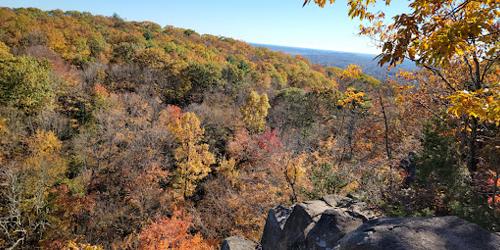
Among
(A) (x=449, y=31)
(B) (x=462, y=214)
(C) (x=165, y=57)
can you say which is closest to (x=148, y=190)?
(B) (x=462, y=214)

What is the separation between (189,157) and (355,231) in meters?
22.4

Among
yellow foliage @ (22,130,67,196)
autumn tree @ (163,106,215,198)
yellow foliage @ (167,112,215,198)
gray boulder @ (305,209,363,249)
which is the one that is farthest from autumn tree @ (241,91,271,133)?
gray boulder @ (305,209,363,249)

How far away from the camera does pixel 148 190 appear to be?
2353 cm

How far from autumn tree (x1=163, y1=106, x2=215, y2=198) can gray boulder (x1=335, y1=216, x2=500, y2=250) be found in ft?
72.5

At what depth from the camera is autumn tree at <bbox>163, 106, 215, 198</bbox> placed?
89.0ft

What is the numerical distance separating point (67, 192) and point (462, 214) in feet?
78.9

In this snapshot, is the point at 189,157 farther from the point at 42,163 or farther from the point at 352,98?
the point at 352,98

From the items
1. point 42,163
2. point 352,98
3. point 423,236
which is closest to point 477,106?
point 423,236

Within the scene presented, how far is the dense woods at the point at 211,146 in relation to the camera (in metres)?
6.65

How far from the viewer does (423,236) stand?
18.0 ft

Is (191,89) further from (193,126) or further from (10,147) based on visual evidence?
(10,147)

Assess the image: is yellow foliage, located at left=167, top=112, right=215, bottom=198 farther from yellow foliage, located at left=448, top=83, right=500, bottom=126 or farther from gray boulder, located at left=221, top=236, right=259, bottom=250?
yellow foliage, located at left=448, top=83, right=500, bottom=126

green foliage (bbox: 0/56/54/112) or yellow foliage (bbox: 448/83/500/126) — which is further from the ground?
yellow foliage (bbox: 448/83/500/126)

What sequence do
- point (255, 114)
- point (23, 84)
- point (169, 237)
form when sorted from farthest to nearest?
point (255, 114)
point (23, 84)
point (169, 237)
